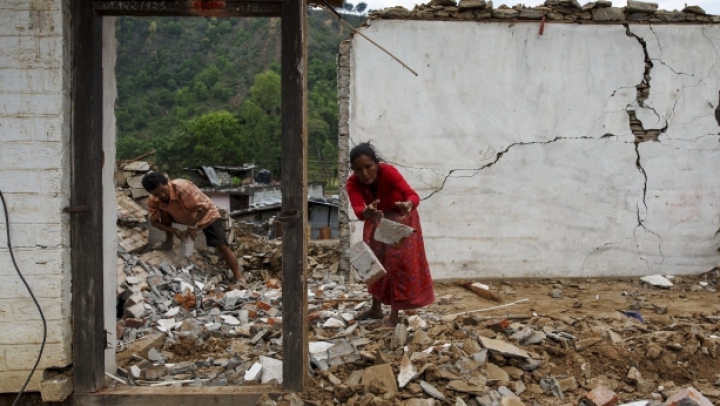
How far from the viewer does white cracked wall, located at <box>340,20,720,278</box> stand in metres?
7.63

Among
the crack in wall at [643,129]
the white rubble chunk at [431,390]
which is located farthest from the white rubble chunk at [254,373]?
the crack in wall at [643,129]

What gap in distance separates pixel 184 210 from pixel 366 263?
392cm

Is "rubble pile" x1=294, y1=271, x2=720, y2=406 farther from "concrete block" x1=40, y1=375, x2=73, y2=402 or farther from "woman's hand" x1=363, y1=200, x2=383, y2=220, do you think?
"concrete block" x1=40, y1=375, x2=73, y2=402

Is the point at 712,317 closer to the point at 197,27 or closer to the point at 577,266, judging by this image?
Result: the point at 577,266

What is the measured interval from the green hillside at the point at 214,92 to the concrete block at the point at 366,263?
111ft

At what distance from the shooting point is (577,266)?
25.9 ft

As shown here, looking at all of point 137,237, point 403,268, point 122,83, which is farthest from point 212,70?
point 403,268

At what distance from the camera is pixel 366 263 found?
13.9 feet

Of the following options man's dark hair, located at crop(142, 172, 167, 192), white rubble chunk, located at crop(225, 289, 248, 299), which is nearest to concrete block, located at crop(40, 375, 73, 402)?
white rubble chunk, located at crop(225, 289, 248, 299)

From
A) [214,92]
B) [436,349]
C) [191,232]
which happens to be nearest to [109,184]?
[436,349]

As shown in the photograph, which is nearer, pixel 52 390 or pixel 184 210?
pixel 52 390

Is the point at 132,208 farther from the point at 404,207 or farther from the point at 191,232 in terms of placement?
the point at 404,207

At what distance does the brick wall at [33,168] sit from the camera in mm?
3191

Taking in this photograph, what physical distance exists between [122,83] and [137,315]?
5139cm
